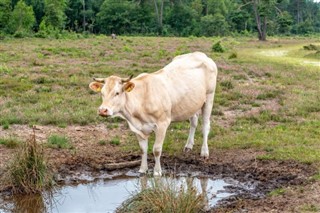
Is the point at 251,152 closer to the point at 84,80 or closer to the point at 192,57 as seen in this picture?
the point at 192,57

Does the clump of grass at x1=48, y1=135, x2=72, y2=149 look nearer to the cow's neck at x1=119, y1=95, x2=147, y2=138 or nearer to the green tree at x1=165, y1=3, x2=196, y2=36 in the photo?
the cow's neck at x1=119, y1=95, x2=147, y2=138

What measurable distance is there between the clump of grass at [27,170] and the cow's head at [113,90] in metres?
1.43

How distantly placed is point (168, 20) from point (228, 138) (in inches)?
3278

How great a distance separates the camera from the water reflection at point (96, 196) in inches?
338

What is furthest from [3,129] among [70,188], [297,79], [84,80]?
[297,79]

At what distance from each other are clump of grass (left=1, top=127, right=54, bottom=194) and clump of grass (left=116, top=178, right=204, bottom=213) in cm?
214

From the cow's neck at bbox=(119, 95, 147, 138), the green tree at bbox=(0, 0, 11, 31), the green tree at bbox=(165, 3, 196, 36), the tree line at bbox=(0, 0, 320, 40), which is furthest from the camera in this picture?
the green tree at bbox=(165, 3, 196, 36)

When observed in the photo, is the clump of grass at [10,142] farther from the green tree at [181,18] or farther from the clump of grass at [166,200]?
the green tree at [181,18]

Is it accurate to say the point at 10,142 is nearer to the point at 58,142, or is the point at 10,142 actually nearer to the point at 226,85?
the point at 58,142

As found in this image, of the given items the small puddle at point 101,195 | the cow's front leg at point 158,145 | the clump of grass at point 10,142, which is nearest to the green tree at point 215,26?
the clump of grass at point 10,142

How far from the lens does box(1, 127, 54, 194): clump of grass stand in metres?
8.99

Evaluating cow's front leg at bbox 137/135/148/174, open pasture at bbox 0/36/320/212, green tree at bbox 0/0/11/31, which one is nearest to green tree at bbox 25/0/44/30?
green tree at bbox 0/0/11/31

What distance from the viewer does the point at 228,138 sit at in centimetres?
1261

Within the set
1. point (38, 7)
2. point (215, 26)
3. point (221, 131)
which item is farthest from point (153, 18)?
point (221, 131)
